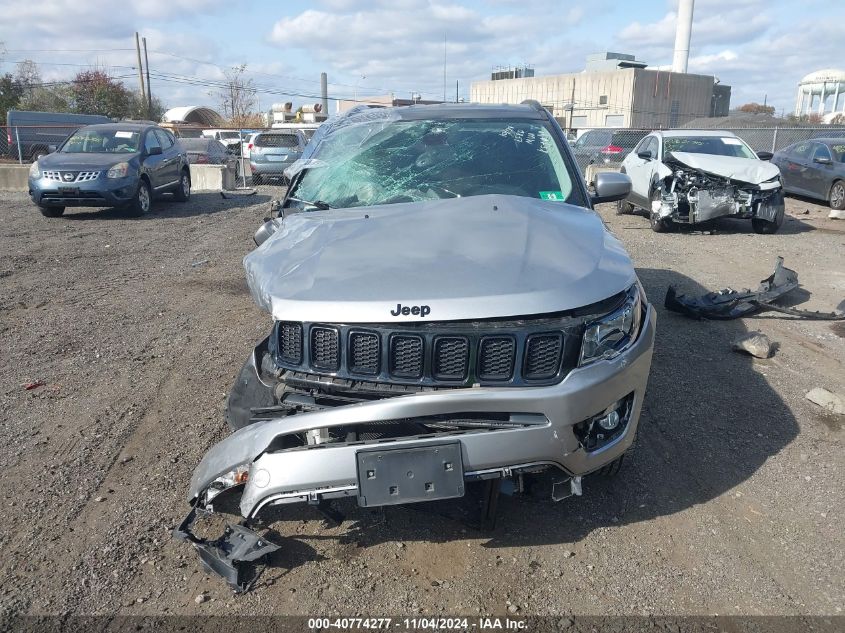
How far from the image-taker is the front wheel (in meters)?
13.7

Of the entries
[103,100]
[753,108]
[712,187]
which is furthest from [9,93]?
[753,108]

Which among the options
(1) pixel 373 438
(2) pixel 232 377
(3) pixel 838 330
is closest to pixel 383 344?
(1) pixel 373 438

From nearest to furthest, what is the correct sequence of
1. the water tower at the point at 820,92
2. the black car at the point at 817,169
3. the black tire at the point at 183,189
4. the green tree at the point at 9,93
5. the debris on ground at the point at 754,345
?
the debris on ground at the point at 754,345 < the black car at the point at 817,169 < the black tire at the point at 183,189 < the green tree at the point at 9,93 < the water tower at the point at 820,92

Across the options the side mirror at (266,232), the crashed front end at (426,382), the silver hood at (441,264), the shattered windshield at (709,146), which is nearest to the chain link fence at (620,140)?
the shattered windshield at (709,146)

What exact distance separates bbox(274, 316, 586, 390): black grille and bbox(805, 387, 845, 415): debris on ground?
2.64 meters

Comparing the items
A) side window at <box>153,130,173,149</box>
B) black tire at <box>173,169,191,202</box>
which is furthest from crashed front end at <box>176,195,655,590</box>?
black tire at <box>173,169,191,202</box>

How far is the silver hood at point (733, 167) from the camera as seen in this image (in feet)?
35.7

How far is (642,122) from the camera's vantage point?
59031mm

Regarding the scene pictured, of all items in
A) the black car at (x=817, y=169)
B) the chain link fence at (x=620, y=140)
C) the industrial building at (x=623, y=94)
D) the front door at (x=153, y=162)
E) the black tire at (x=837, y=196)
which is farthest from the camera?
the industrial building at (x=623, y=94)

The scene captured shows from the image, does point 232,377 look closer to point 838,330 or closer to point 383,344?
point 383,344

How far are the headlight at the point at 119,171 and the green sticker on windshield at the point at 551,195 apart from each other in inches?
416

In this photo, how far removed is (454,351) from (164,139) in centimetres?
1387

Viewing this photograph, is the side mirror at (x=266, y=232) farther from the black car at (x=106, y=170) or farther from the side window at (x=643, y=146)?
the side window at (x=643, y=146)

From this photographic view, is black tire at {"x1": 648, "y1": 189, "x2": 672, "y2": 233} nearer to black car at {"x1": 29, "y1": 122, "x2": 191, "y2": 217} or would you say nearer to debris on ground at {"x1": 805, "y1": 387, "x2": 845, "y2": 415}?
debris on ground at {"x1": 805, "y1": 387, "x2": 845, "y2": 415}
